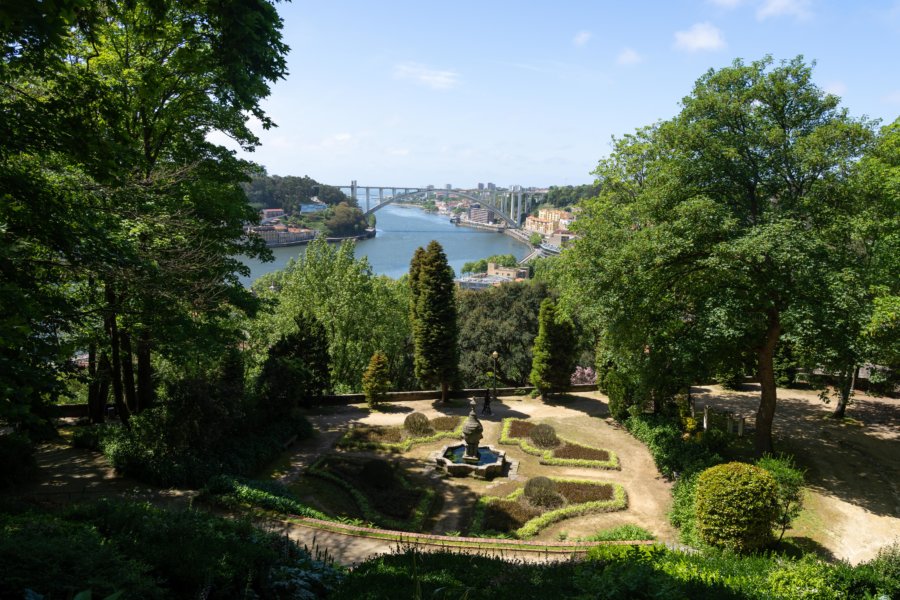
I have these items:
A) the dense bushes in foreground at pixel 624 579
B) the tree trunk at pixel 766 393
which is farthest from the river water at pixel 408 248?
the dense bushes in foreground at pixel 624 579

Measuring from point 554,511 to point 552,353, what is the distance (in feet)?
32.1

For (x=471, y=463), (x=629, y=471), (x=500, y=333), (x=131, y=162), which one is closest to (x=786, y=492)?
(x=629, y=471)

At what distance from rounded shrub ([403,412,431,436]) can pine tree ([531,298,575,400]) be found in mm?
6064

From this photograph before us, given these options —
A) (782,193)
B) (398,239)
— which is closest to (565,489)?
(782,193)

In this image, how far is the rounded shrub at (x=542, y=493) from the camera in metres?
13.2

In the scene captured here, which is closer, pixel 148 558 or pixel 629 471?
pixel 148 558

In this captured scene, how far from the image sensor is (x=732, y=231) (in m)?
12.2

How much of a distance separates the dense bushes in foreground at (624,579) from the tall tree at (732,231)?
554 centimetres

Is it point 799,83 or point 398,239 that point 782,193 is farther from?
point 398,239

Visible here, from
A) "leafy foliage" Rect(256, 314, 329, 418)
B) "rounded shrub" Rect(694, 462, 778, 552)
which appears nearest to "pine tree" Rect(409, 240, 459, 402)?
"leafy foliage" Rect(256, 314, 329, 418)

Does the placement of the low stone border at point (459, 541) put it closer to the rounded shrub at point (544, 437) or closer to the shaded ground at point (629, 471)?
the shaded ground at point (629, 471)

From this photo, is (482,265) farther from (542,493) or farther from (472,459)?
(542,493)

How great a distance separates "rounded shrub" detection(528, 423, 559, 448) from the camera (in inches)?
675

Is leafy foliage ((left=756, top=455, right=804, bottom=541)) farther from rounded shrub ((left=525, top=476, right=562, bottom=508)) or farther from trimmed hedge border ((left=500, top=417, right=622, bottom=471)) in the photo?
trimmed hedge border ((left=500, top=417, right=622, bottom=471))
